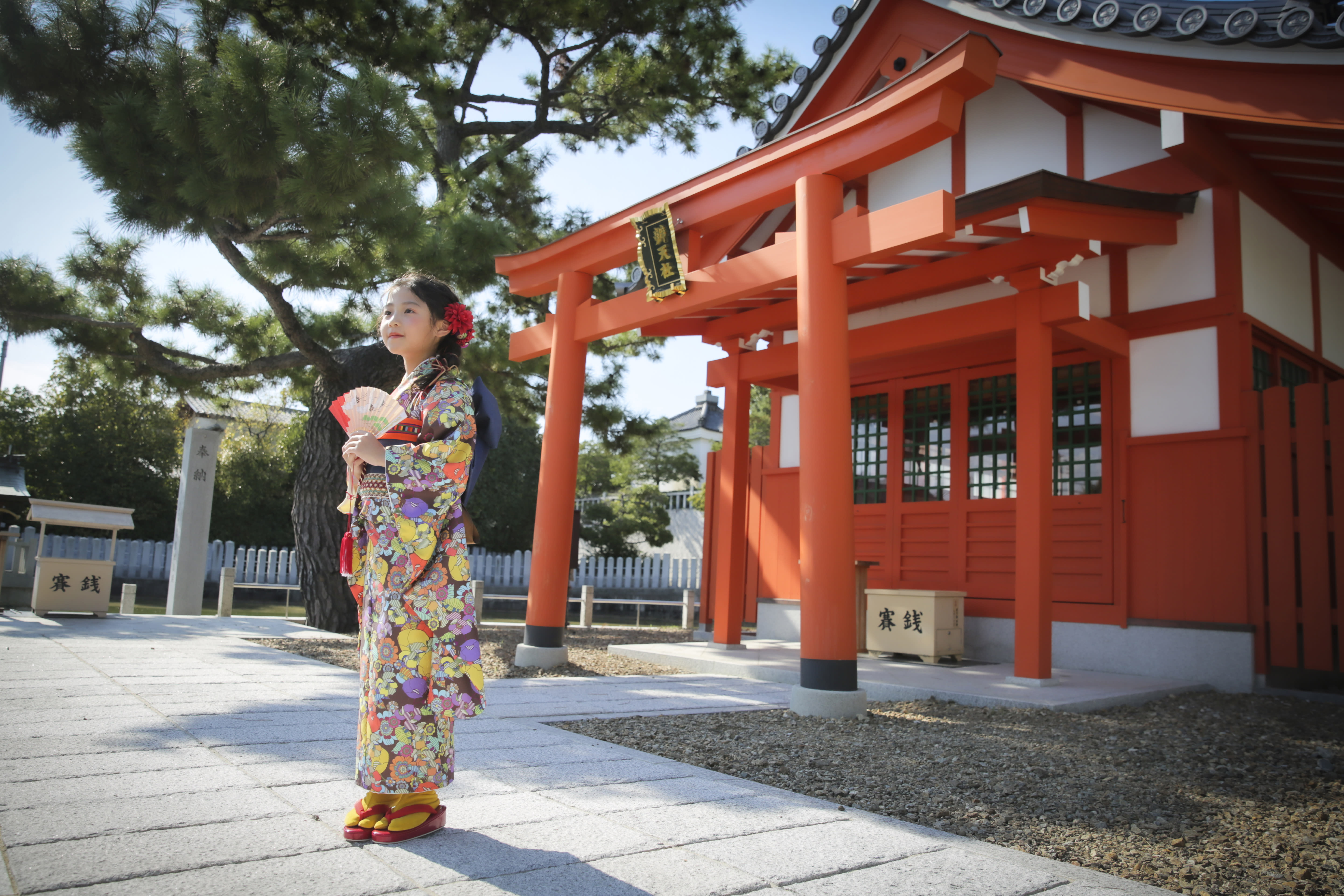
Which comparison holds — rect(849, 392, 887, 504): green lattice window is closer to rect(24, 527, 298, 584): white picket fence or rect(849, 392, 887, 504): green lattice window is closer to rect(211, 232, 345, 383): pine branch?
rect(211, 232, 345, 383): pine branch

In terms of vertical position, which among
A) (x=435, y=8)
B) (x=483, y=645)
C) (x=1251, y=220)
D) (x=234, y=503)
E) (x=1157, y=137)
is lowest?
(x=483, y=645)

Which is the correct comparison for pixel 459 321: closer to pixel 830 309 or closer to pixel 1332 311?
pixel 830 309

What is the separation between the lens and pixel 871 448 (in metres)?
8.42

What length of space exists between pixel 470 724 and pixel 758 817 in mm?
1701

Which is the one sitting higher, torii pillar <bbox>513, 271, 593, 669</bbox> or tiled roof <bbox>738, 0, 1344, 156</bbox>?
tiled roof <bbox>738, 0, 1344, 156</bbox>

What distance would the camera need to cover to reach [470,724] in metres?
3.78

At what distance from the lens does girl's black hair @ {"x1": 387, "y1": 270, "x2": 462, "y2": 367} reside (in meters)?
2.62

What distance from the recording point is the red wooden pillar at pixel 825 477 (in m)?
4.50

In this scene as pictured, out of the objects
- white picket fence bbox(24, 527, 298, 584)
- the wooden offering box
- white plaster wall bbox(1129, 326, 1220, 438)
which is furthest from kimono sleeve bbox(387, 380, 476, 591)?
white picket fence bbox(24, 527, 298, 584)

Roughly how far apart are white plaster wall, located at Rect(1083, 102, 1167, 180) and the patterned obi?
6.62 meters

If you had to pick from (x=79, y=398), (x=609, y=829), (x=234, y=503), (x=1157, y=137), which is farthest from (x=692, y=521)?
(x=609, y=829)

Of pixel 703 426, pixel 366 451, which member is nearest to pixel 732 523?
pixel 366 451

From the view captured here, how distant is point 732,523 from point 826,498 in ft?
9.17

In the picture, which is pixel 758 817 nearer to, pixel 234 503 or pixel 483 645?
pixel 483 645
